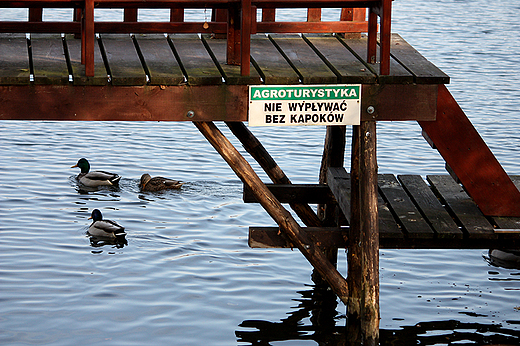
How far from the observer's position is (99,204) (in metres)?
13.4

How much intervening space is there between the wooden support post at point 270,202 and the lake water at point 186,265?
152 centimetres

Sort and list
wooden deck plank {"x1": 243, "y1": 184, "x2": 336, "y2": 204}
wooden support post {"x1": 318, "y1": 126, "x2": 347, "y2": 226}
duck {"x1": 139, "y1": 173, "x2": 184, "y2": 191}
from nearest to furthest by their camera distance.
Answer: wooden deck plank {"x1": 243, "y1": 184, "x2": 336, "y2": 204} < wooden support post {"x1": 318, "y1": 126, "x2": 347, "y2": 226} < duck {"x1": 139, "y1": 173, "x2": 184, "y2": 191}

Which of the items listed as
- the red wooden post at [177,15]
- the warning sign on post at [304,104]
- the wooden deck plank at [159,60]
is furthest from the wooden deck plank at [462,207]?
the red wooden post at [177,15]

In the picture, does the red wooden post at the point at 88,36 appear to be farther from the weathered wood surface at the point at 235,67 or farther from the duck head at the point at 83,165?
the duck head at the point at 83,165

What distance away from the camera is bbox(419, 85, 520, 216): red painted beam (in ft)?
23.0

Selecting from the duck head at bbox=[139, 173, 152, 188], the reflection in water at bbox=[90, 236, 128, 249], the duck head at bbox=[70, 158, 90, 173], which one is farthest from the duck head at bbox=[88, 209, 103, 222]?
the duck head at bbox=[70, 158, 90, 173]

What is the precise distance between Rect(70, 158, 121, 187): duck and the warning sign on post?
752 centimetres

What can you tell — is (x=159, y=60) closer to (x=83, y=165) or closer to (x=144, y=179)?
(x=144, y=179)

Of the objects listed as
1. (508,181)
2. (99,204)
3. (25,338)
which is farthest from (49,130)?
(508,181)

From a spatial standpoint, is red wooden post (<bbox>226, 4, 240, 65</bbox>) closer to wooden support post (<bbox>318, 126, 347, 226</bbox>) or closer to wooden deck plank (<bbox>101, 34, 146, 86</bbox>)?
wooden deck plank (<bbox>101, 34, 146, 86</bbox>)

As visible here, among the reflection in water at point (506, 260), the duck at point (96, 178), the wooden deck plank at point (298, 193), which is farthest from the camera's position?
the duck at point (96, 178)

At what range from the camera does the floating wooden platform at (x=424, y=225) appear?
7.07 metres

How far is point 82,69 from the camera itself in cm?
647

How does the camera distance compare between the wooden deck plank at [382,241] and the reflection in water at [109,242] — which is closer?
the wooden deck plank at [382,241]
